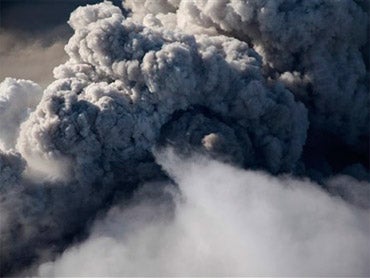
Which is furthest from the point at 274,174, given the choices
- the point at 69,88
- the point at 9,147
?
the point at 9,147

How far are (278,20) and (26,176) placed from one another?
1396 centimetres

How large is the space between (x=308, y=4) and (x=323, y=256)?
12241mm

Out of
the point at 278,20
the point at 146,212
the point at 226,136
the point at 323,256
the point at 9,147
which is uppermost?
the point at 278,20

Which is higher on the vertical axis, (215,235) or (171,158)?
(171,158)

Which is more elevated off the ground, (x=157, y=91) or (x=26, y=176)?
(x=157, y=91)

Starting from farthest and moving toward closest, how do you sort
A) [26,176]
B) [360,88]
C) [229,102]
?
[360,88], [229,102], [26,176]

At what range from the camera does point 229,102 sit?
103 feet

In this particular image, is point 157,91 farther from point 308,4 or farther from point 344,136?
point 344,136

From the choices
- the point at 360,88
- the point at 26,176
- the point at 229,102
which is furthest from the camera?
the point at 360,88

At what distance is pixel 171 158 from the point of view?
30406mm

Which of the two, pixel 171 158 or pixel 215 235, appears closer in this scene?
pixel 215 235

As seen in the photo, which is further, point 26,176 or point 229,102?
point 229,102

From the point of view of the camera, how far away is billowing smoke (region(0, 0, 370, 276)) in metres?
28.9

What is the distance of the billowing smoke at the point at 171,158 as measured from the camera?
28.9m
